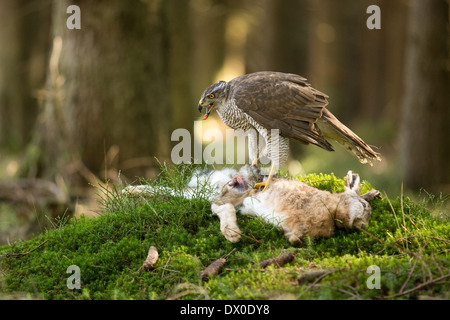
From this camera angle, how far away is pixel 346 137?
16.0ft

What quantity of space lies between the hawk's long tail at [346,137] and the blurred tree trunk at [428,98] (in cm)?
535

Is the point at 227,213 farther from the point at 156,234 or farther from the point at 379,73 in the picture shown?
the point at 379,73

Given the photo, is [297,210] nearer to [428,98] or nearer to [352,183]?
[352,183]

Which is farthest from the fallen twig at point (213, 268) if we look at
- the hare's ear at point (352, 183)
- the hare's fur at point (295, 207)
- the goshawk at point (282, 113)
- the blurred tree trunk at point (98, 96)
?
the blurred tree trunk at point (98, 96)

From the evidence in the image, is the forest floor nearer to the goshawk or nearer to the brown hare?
the brown hare

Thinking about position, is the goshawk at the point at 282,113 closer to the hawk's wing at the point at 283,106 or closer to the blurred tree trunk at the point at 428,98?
the hawk's wing at the point at 283,106

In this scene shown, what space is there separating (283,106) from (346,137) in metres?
0.69

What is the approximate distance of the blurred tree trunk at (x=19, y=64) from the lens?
44.6 feet

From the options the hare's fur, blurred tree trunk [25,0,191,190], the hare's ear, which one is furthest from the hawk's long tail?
blurred tree trunk [25,0,191,190]

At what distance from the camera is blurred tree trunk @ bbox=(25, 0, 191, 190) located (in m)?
7.59

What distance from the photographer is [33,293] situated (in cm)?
361

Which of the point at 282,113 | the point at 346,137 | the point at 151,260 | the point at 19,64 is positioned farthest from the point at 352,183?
the point at 19,64
